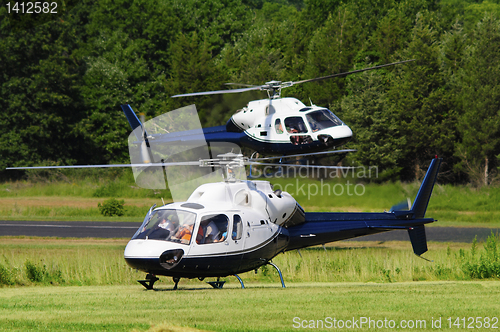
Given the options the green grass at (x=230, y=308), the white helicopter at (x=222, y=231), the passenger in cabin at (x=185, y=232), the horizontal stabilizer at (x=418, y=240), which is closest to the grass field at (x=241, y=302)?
the green grass at (x=230, y=308)

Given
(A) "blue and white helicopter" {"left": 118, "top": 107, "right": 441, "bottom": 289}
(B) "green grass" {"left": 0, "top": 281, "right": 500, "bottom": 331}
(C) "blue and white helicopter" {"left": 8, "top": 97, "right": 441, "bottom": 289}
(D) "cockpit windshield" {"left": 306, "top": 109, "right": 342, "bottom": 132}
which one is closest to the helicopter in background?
(D) "cockpit windshield" {"left": 306, "top": 109, "right": 342, "bottom": 132}

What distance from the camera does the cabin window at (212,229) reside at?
12961 mm

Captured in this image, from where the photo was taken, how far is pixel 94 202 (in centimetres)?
4209

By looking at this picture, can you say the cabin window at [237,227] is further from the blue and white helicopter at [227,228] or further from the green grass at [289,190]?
the green grass at [289,190]

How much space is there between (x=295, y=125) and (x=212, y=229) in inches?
407

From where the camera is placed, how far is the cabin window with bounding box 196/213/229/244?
42.5 feet

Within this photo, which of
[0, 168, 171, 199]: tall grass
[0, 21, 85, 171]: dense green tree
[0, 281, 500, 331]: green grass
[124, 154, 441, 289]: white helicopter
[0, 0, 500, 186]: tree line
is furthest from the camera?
[0, 21, 85, 171]: dense green tree

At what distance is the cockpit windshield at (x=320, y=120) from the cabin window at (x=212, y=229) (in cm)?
1012

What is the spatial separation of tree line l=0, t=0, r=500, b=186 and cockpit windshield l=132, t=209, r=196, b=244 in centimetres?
2454

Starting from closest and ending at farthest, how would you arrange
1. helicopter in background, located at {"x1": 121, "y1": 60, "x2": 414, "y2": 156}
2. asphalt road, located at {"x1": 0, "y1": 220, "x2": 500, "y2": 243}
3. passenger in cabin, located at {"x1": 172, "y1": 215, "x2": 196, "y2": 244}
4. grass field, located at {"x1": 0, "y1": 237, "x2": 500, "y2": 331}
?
grass field, located at {"x1": 0, "y1": 237, "x2": 500, "y2": 331} → passenger in cabin, located at {"x1": 172, "y1": 215, "x2": 196, "y2": 244} → helicopter in background, located at {"x1": 121, "y1": 60, "x2": 414, "y2": 156} → asphalt road, located at {"x1": 0, "y1": 220, "x2": 500, "y2": 243}

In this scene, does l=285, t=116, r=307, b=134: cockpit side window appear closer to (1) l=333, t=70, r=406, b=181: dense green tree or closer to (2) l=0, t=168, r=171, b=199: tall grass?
(2) l=0, t=168, r=171, b=199: tall grass

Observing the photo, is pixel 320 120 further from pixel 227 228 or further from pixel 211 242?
pixel 211 242

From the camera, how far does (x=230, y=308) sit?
10008 millimetres

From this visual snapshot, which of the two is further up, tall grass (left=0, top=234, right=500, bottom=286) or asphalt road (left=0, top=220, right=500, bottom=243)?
tall grass (left=0, top=234, right=500, bottom=286)
